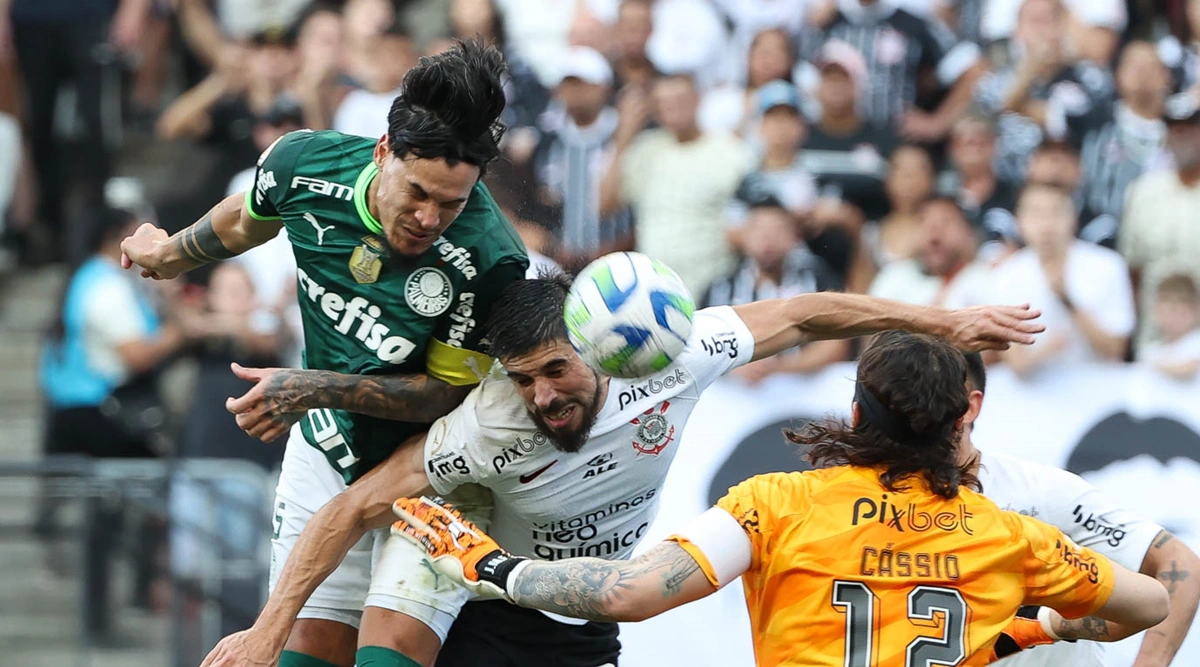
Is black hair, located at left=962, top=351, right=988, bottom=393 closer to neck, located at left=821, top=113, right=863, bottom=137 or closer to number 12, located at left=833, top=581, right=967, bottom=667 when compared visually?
number 12, located at left=833, top=581, right=967, bottom=667

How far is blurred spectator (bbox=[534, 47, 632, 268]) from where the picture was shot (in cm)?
1012

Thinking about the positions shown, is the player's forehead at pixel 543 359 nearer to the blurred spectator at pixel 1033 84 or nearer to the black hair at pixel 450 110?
the black hair at pixel 450 110

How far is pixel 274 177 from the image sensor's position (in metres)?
5.73

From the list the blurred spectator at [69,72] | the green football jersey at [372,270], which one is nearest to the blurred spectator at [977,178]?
the green football jersey at [372,270]

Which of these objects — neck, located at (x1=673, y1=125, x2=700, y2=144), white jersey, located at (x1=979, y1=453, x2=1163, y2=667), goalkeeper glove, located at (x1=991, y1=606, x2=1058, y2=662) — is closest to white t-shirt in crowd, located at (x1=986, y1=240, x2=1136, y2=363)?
neck, located at (x1=673, y1=125, x2=700, y2=144)

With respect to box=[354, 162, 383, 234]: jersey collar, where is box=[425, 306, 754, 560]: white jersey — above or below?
below

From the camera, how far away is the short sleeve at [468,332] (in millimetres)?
5582

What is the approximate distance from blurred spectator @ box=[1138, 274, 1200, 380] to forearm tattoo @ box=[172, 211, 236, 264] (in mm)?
4245

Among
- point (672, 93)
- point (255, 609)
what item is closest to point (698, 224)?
point (672, 93)

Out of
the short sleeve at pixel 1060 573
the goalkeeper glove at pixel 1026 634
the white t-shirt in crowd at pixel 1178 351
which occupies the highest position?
the white t-shirt in crowd at pixel 1178 351

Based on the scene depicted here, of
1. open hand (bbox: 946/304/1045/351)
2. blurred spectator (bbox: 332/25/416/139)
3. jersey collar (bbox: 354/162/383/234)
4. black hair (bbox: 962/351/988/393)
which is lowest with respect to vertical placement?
black hair (bbox: 962/351/988/393)

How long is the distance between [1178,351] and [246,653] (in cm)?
452

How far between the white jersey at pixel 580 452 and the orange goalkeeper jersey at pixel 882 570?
49.2 inches

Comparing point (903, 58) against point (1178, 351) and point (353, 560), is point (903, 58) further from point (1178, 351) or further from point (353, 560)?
point (353, 560)
